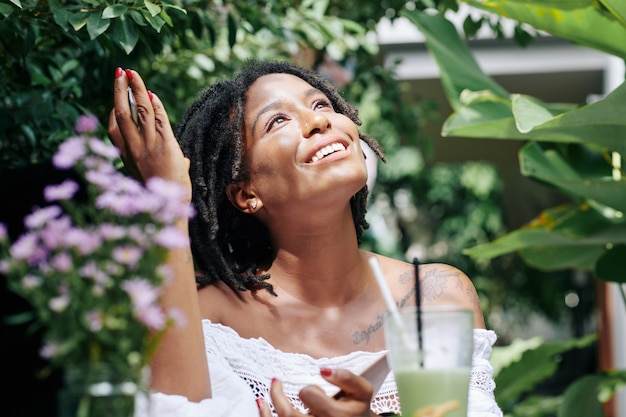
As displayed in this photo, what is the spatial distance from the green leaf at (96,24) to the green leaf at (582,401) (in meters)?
2.56

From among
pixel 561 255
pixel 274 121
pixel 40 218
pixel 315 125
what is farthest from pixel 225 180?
pixel 561 255

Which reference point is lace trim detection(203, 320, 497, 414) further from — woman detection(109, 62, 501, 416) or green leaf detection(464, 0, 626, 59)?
green leaf detection(464, 0, 626, 59)

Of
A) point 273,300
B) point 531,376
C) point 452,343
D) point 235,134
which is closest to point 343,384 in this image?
point 452,343

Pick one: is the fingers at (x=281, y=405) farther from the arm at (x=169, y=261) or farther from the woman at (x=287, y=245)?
the woman at (x=287, y=245)

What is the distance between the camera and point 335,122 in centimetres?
197

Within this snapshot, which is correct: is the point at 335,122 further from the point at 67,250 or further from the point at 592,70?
the point at 592,70

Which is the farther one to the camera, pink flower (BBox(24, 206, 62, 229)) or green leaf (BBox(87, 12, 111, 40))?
green leaf (BBox(87, 12, 111, 40))

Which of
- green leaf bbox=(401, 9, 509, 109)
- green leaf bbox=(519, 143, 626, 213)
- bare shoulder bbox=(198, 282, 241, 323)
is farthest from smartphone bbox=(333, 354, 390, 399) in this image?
green leaf bbox=(401, 9, 509, 109)

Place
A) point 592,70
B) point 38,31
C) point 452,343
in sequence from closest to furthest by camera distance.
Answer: point 452,343 → point 38,31 → point 592,70

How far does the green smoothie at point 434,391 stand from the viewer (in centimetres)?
110

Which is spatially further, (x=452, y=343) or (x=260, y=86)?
(x=260, y=86)

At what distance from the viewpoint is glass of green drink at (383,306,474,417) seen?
1.08 metres

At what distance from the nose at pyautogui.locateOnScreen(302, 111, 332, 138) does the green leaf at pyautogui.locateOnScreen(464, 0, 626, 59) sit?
117 centimetres

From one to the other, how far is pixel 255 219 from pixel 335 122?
35 cm
